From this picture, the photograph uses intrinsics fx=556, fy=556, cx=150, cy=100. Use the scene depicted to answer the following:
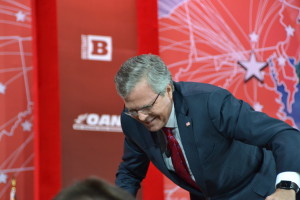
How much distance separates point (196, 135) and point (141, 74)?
31 cm

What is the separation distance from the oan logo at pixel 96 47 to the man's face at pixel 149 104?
1.28 meters

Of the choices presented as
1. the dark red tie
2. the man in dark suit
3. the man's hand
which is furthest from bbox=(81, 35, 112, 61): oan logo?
the man's hand

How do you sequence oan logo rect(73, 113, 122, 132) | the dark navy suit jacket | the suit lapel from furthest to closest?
oan logo rect(73, 113, 122, 132), the suit lapel, the dark navy suit jacket

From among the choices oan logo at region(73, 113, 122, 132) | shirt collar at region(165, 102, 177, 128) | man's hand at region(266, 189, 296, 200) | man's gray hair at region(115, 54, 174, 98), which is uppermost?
man's gray hair at region(115, 54, 174, 98)

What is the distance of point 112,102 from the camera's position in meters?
3.26

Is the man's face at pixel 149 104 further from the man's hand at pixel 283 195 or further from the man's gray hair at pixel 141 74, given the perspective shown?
the man's hand at pixel 283 195

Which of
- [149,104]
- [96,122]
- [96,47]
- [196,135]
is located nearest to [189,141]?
[196,135]

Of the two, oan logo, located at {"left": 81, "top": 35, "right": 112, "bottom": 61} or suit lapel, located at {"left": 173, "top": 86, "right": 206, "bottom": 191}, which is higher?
oan logo, located at {"left": 81, "top": 35, "right": 112, "bottom": 61}

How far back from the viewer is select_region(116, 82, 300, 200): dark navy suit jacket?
1902 mm

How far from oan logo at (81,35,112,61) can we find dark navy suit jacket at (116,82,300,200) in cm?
A: 113

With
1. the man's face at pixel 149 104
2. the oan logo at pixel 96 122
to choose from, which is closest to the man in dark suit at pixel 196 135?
the man's face at pixel 149 104

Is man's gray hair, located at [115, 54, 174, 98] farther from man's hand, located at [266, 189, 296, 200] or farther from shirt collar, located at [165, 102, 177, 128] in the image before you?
man's hand, located at [266, 189, 296, 200]

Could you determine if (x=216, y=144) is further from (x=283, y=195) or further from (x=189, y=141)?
(x=283, y=195)

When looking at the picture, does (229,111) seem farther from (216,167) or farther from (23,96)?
(23,96)
